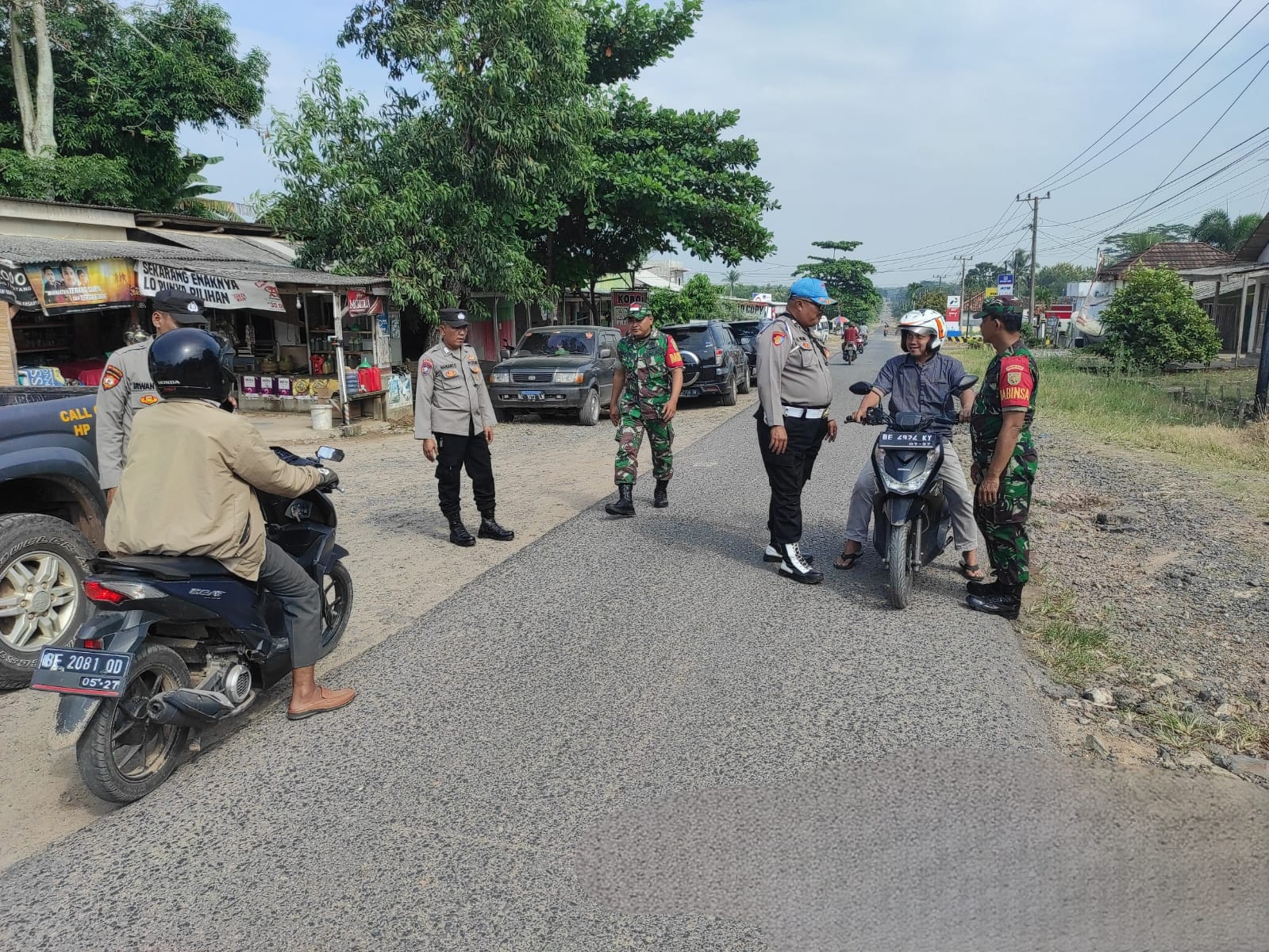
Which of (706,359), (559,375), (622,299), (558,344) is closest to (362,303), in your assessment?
(558,344)

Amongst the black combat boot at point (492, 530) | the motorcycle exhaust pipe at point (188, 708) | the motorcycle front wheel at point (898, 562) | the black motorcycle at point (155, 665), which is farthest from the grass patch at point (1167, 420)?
the motorcycle exhaust pipe at point (188, 708)

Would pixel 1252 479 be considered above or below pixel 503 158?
below

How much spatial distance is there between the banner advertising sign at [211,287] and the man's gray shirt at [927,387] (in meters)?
10.6

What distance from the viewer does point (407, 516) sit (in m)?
8.12

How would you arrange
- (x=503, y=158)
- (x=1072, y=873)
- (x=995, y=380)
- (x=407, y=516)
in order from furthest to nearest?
(x=503, y=158)
(x=407, y=516)
(x=995, y=380)
(x=1072, y=873)

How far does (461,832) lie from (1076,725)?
8.53 ft

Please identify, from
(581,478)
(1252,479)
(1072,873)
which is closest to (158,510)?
(1072,873)

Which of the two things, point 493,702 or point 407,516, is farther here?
point 407,516

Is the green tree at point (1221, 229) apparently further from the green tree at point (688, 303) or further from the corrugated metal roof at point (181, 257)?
the corrugated metal roof at point (181, 257)

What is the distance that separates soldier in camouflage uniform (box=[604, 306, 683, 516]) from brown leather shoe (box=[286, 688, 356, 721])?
393cm

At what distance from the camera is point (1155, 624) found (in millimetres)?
5082

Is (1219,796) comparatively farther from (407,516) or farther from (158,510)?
(407,516)

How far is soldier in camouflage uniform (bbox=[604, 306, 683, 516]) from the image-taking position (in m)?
7.65

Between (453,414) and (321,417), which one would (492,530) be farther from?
(321,417)
